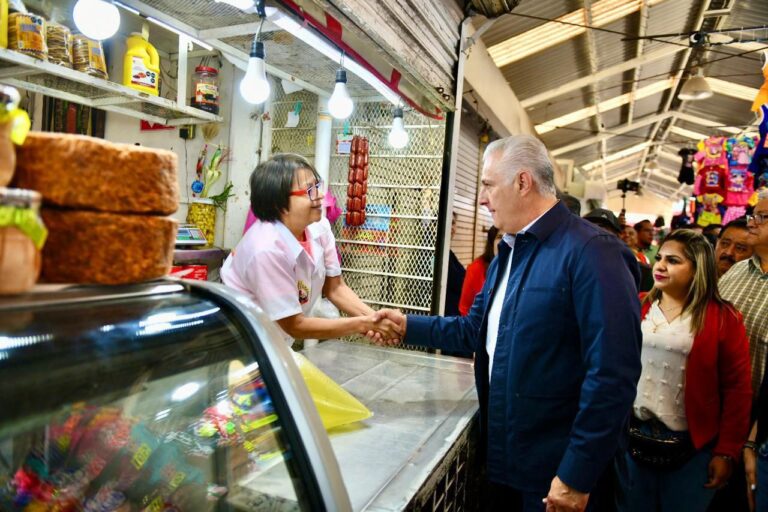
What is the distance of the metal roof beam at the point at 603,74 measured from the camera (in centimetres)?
823

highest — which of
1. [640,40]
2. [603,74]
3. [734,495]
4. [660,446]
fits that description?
[640,40]

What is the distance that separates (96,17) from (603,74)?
8134 mm

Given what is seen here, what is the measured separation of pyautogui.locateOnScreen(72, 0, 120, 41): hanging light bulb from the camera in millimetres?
2309

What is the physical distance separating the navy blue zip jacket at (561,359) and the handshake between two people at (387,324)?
0.54 m

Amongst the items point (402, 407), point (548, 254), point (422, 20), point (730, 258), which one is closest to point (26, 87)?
point (422, 20)

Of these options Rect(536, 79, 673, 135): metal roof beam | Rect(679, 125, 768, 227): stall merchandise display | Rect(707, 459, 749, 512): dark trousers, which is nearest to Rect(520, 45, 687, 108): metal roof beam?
Rect(679, 125, 768, 227): stall merchandise display

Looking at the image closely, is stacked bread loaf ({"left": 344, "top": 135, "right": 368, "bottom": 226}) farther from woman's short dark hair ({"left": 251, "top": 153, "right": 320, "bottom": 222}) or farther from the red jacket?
the red jacket

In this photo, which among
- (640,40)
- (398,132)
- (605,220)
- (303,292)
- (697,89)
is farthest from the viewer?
(697,89)

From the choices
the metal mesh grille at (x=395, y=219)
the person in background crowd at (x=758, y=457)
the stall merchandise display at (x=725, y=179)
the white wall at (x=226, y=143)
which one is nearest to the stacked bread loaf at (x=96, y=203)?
the person in background crowd at (x=758, y=457)

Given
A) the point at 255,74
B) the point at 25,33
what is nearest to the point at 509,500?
the point at 255,74

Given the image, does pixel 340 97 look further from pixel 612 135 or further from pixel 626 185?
pixel 612 135

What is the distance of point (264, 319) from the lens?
116 centimetres

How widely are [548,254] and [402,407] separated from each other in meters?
0.82

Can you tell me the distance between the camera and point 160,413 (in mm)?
1245
